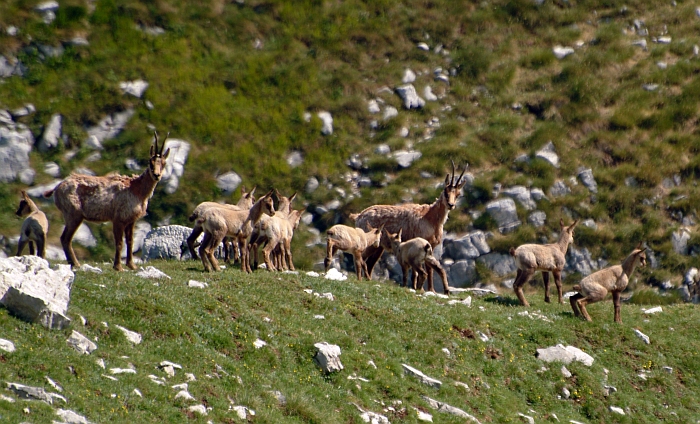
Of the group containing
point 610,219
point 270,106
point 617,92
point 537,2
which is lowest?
point 610,219

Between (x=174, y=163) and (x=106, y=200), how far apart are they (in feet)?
54.1

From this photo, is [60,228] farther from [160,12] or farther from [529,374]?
[529,374]

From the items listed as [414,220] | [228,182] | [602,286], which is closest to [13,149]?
[228,182]

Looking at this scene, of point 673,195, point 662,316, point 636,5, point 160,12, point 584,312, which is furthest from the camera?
point 636,5

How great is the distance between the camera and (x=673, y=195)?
124 feet

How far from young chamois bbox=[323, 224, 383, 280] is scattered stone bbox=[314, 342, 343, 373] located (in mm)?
7971

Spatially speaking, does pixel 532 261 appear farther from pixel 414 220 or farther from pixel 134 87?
pixel 134 87

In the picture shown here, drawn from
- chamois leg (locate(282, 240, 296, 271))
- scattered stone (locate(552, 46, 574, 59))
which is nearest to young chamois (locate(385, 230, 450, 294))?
chamois leg (locate(282, 240, 296, 271))

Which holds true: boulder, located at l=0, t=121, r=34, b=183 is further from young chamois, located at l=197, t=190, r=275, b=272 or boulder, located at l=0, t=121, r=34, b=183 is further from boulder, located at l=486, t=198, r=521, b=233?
boulder, located at l=486, t=198, r=521, b=233

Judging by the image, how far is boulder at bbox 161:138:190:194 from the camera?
113 ft

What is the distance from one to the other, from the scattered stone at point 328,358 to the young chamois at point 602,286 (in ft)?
→ 27.1

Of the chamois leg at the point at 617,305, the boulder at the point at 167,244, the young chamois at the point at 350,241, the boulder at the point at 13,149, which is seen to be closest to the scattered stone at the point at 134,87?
the boulder at the point at 13,149

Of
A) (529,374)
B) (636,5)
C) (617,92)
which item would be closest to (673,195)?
(617,92)

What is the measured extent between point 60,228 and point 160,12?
14629 millimetres
